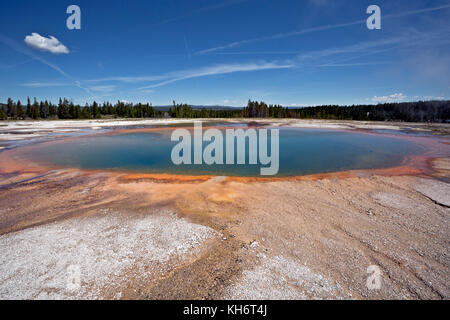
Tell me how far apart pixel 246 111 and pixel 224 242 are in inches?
3751

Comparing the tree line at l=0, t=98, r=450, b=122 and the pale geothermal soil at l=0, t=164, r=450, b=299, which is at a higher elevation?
the tree line at l=0, t=98, r=450, b=122

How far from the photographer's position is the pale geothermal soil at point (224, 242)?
11.2 feet

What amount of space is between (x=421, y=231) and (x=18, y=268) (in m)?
8.52

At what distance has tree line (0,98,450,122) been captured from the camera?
72938 mm

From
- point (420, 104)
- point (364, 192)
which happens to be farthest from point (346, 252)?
point (420, 104)

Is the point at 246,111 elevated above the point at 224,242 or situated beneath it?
elevated above

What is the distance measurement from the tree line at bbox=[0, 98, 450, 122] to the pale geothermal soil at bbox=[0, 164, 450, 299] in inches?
3275

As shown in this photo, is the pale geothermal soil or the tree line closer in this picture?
the pale geothermal soil

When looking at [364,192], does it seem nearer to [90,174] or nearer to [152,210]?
[152,210]

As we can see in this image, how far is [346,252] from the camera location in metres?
4.26

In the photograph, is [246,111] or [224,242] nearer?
[224,242]

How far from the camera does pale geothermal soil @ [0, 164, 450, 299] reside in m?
3.41

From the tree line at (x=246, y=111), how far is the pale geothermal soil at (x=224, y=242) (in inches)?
3275

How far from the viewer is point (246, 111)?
316ft
